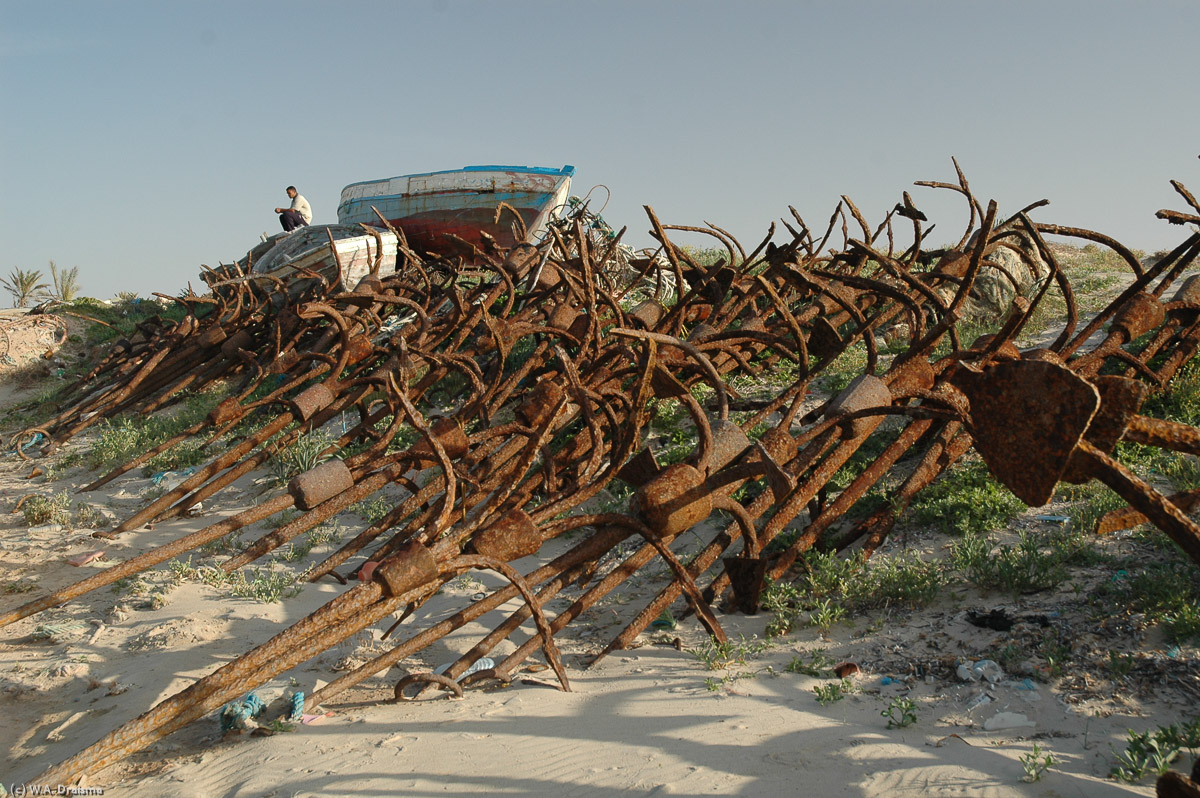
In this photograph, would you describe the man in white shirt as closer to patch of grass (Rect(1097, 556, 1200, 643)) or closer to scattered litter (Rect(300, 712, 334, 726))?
scattered litter (Rect(300, 712, 334, 726))

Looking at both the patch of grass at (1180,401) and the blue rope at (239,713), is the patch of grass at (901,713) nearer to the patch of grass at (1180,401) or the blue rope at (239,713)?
the blue rope at (239,713)

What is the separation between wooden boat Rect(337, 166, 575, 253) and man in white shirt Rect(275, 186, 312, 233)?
38.8 inches

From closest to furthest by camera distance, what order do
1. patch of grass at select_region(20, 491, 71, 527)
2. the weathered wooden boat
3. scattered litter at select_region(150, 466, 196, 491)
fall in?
patch of grass at select_region(20, 491, 71, 527) → scattered litter at select_region(150, 466, 196, 491) → the weathered wooden boat

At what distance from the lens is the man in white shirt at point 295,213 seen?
12.4 metres

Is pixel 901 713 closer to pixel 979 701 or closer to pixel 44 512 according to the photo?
pixel 979 701

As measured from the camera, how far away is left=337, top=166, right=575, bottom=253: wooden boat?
11.4 metres

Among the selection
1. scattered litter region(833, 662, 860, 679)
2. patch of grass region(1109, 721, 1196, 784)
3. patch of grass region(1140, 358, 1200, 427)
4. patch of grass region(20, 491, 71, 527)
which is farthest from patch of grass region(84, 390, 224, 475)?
patch of grass region(1140, 358, 1200, 427)

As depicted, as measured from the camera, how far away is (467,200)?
11781 mm

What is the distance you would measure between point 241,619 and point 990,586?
3.17 m

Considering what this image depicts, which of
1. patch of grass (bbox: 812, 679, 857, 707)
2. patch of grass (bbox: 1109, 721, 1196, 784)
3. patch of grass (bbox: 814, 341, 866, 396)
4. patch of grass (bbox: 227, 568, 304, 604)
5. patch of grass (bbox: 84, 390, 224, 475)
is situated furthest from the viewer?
patch of grass (bbox: 84, 390, 224, 475)

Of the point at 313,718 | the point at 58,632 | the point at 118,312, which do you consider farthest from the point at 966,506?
the point at 118,312

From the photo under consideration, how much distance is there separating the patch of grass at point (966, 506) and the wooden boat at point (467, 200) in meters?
8.34

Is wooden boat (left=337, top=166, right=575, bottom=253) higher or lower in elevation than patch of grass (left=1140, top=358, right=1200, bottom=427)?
higher

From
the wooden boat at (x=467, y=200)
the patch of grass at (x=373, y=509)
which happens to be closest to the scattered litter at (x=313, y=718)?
the patch of grass at (x=373, y=509)
